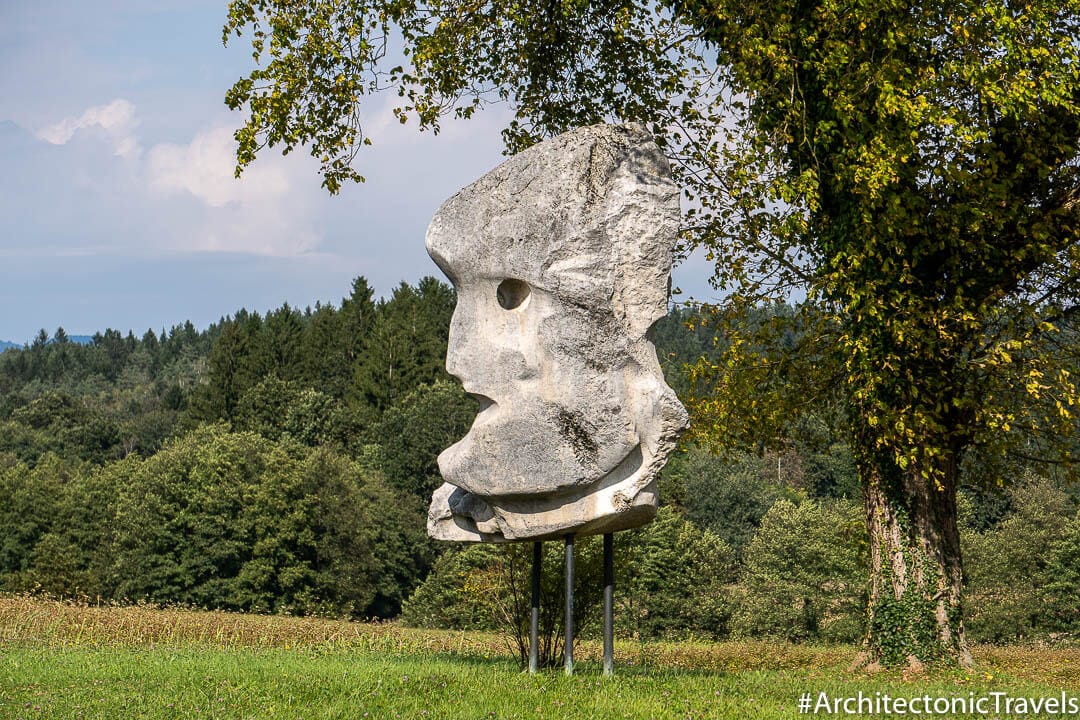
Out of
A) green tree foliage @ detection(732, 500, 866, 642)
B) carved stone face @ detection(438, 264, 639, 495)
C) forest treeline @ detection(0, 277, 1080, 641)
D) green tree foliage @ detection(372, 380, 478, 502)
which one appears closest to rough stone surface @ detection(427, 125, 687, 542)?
carved stone face @ detection(438, 264, 639, 495)

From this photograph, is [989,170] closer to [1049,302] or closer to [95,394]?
[1049,302]

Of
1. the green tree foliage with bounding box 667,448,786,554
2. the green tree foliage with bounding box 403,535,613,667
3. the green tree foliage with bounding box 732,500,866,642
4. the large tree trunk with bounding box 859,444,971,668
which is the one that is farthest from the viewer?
the green tree foliage with bounding box 667,448,786,554

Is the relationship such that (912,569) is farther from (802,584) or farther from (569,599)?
(802,584)

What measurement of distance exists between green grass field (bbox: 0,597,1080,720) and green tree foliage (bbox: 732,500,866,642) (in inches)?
907

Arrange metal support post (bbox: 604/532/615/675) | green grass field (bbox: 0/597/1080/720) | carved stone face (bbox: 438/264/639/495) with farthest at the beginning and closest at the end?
1. metal support post (bbox: 604/532/615/675)
2. carved stone face (bbox: 438/264/639/495)
3. green grass field (bbox: 0/597/1080/720)

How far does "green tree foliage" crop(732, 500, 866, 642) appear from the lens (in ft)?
127

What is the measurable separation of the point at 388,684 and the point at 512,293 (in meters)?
4.15

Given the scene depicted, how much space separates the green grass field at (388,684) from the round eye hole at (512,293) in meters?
3.87

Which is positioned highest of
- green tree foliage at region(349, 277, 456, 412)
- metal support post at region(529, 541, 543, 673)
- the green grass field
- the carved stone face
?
green tree foliage at region(349, 277, 456, 412)

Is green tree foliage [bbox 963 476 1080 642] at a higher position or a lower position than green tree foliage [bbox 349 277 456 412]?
lower

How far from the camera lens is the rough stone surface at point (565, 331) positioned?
1062 cm

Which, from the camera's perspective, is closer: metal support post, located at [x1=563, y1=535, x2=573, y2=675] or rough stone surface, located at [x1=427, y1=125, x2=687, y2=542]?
rough stone surface, located at [x1=427, y1=125, x2=687, y2=542]

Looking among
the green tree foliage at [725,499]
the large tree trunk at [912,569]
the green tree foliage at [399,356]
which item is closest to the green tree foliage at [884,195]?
the large tree trunk at [912,569]

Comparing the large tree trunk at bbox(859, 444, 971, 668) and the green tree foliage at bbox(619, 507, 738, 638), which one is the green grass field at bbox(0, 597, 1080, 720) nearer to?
the large tree trunk at bbox(859, 444, 971, 668)
